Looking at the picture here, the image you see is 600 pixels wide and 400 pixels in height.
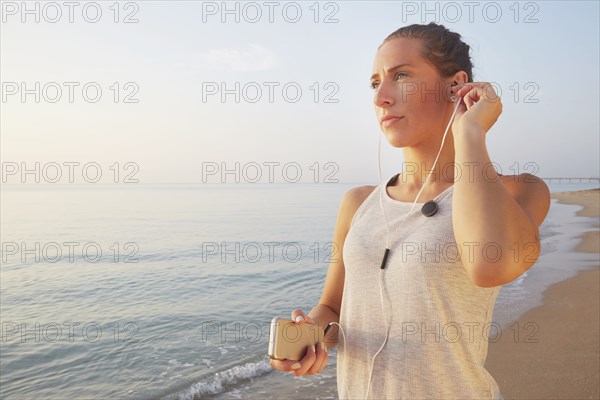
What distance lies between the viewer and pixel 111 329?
8391 mm

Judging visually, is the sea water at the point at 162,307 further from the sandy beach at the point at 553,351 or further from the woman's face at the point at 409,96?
the woman's face at the point at 409,96

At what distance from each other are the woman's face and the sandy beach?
4.31m

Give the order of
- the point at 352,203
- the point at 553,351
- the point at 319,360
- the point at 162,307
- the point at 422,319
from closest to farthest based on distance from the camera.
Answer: the point at 422,319 < the point at 319,360 < the point at 352,203 < the point at 553,351 < the point at 162,307

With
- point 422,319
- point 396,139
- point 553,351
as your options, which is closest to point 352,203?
point 396,139

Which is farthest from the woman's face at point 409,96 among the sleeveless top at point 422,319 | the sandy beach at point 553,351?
the sandy beach at point 553,351

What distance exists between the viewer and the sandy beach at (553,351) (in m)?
5.03

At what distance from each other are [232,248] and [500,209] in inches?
638

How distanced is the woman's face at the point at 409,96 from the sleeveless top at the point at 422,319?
27cm

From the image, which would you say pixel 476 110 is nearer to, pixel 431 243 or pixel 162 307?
pixel 431 243

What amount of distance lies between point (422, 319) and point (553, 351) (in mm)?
5475

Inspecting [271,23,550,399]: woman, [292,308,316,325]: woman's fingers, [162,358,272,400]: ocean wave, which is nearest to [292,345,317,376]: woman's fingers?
[271,23,550,399]: woman

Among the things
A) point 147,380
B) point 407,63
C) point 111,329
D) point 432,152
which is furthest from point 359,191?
point 111,329

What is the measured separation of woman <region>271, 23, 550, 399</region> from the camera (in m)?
1.40

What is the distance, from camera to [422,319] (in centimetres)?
153
